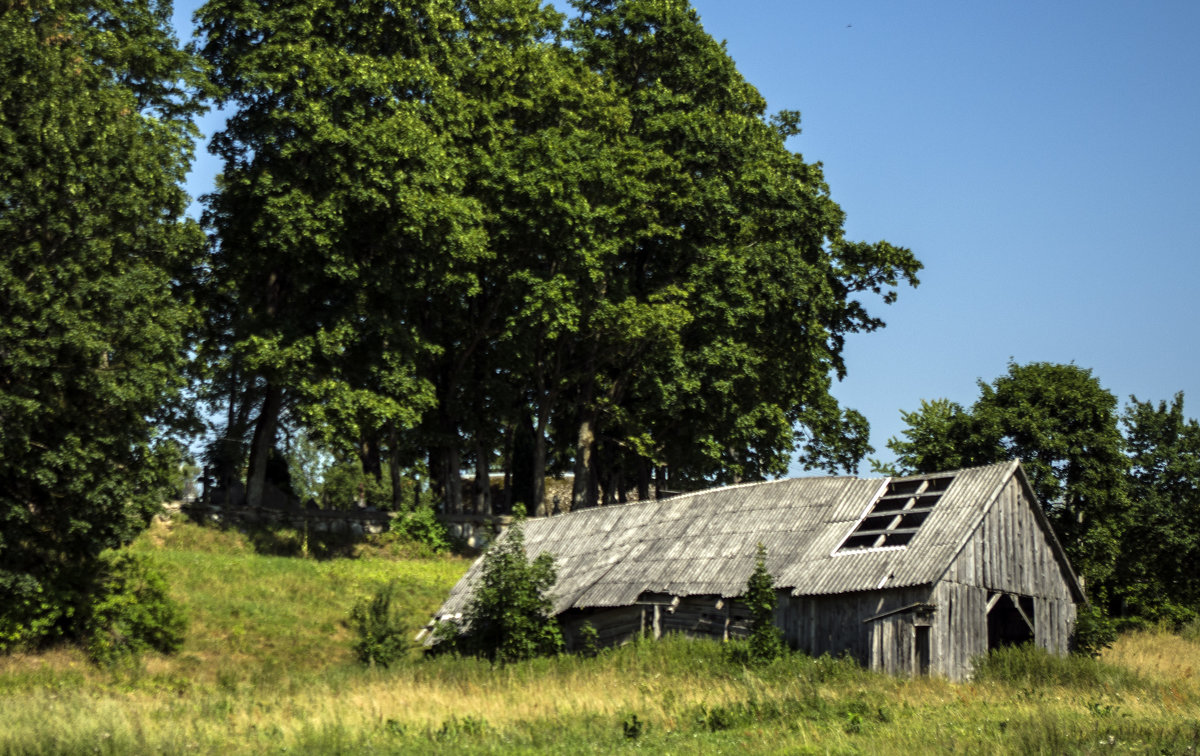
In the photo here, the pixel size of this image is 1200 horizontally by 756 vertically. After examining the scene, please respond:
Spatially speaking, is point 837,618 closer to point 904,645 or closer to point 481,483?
point 904,645

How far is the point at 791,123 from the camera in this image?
177ft

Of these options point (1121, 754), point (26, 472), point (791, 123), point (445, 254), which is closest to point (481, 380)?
point (445, 254)

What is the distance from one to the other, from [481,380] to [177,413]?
13.8m

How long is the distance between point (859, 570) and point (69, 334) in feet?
58.0

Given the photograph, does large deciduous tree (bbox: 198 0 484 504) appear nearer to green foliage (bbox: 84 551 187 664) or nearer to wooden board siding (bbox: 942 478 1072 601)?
green foliage (bbox: 84 551 187 664)

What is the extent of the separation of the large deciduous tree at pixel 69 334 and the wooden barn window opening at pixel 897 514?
1616 centimetres

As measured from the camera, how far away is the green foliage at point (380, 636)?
31797 millimetres

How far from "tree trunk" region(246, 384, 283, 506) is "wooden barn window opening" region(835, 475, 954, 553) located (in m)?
21.0

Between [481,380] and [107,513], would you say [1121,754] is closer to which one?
[107,513]

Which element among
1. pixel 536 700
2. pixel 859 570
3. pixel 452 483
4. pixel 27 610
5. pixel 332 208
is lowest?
pixel 536 700

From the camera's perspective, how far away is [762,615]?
28.2 metres

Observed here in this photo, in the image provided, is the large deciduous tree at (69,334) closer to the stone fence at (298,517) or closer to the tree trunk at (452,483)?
the stone fence at (298,517)

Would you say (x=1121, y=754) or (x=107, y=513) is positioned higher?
(x=107, y=513)

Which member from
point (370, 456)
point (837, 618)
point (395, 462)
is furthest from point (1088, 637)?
point (370, 456)
